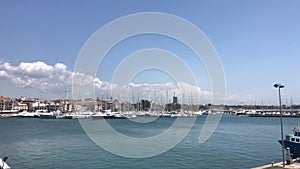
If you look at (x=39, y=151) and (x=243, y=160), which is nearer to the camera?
(x=243, y=160)

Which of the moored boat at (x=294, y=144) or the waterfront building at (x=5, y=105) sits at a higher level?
the waterfront building at (x=5, y=105)

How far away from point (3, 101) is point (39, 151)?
174358mm

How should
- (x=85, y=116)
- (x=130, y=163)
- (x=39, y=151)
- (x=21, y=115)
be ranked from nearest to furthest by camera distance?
(x=130, y=163)
(x=39, y=151)
(x=85, y=116)
(x=21, y=115)

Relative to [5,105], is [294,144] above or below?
below

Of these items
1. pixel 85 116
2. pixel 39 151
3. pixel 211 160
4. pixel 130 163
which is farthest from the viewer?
pixel 85 116

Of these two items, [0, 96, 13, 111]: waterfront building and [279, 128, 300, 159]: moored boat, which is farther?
[0, 96, 13, 111]: waterfront building

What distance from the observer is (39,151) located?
4216cm

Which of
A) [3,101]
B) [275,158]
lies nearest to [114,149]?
[275,158]

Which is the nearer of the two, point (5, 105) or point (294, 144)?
point (294, 144)

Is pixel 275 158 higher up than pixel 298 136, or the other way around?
pixel 298 136

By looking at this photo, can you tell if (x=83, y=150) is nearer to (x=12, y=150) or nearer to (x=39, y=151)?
(x=39, y=151)

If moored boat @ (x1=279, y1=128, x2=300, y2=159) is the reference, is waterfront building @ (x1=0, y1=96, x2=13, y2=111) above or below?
above

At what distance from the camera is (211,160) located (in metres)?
35.0

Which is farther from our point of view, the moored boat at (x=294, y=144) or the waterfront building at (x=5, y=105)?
the waterfront building at (x=5, y=105)
